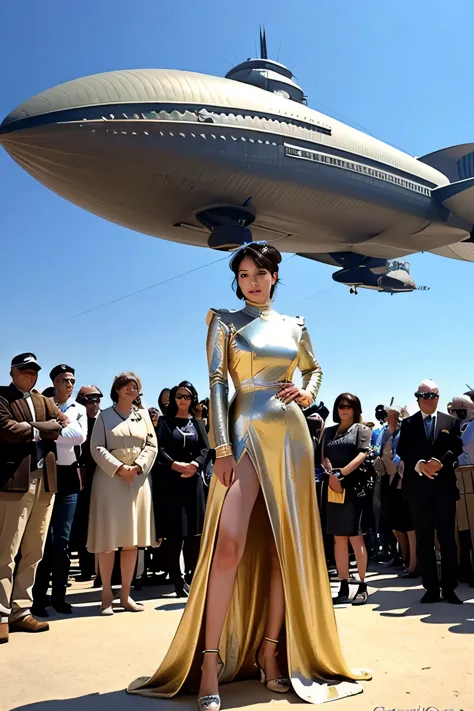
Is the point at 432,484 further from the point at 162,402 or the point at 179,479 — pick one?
the point at 162,402

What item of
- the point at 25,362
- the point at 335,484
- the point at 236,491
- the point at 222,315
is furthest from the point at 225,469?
the point at 335,484

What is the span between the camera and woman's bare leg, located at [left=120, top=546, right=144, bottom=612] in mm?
4648

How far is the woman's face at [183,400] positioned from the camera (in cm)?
535

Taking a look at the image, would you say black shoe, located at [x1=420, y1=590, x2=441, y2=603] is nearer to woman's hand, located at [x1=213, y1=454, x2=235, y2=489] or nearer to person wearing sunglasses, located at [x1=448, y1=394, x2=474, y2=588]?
person wearing sunglasses, located at [x1=448, y1=394, x2=474, y2=588]

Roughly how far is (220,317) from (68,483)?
108 inches

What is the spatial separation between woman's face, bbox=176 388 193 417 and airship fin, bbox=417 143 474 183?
16.8 m

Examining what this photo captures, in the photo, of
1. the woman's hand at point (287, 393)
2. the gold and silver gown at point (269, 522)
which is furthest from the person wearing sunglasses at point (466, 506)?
the woman's hand at point (287, 393)

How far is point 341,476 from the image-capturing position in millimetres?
4926

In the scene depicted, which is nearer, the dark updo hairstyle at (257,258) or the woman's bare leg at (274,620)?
the woman's bare leg at (274,620)

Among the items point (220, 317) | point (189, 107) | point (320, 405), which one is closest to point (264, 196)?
point (189, 107)

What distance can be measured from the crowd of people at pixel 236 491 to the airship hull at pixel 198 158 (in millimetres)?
5206

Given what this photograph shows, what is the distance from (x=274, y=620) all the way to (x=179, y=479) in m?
2.84

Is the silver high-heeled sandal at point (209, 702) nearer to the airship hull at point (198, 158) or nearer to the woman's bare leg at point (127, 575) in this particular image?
the woman's bare leg at point (127, 575)

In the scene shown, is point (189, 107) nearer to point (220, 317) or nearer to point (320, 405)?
point (320, 405)
